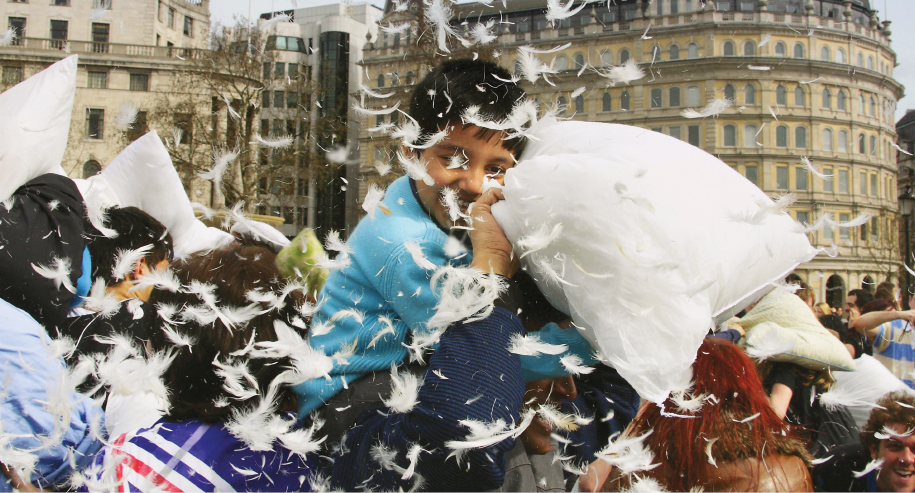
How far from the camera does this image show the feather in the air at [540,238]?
111cm

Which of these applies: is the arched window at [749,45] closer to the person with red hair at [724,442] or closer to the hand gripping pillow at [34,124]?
the person with red hair at [724,442]

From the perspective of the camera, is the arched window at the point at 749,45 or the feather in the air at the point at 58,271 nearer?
the feather in the air at the point at 58,271

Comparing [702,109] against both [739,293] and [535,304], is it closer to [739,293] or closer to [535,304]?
[739,293]

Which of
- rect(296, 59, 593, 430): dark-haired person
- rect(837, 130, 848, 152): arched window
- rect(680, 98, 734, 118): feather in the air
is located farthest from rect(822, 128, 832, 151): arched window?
rect(296, 59, 593, 430): dark-haired person

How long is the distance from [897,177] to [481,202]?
35.4 m

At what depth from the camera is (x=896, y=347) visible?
4.84m

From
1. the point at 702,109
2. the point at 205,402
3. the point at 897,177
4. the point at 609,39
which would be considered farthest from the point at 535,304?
the point at 897,177

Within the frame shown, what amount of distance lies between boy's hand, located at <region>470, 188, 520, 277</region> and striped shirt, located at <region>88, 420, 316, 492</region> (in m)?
0.70

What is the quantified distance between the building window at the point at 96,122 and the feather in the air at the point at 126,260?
62.4 feet

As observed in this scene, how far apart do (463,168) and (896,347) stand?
503cm

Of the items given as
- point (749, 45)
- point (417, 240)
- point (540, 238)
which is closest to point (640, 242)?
point (540, 238)

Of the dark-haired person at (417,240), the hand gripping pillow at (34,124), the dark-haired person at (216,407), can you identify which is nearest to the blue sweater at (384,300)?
the dark-haired person at (417,240)

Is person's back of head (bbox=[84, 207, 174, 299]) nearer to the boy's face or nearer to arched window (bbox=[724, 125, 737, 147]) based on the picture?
the boy's face

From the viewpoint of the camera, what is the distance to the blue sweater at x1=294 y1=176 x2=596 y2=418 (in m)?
1.27
